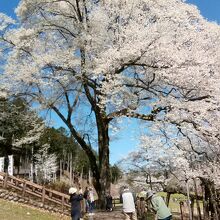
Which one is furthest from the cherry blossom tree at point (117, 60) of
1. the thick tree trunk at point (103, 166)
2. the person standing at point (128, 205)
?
the person standing at point (128, 205)

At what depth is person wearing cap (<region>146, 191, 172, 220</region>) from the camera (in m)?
6.87

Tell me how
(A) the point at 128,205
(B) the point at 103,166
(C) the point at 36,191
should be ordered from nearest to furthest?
(A) the point at 128,205
(B) the point at 103,166
(C) the point at 36,191

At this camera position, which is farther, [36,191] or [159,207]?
[36,191]

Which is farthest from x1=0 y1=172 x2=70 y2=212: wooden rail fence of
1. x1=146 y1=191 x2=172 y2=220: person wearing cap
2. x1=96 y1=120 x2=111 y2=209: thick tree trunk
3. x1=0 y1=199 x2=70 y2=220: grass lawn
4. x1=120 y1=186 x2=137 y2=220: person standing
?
x1=146 y1=191 x2=172 y2=220: person wearing cap

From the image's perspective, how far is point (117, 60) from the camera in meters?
15.1

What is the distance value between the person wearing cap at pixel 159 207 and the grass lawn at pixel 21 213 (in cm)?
710

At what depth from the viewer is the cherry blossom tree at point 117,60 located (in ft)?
48.0

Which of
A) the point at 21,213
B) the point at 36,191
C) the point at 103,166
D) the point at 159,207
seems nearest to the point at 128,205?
the point at 159,207

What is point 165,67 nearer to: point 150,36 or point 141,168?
point 150,36

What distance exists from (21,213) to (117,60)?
24.0 ft

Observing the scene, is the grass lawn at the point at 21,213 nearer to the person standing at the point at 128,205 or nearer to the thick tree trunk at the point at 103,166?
the thick tree trunk at the point at 103,166

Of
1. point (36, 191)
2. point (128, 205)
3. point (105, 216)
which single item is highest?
point (36, 191)

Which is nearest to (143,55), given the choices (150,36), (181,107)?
(150,36)

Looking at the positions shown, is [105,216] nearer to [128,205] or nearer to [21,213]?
[21,213]
